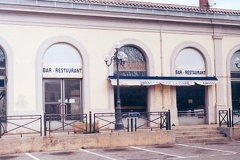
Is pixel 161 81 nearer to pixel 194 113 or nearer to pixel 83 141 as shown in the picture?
pixel 194 113

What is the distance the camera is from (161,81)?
2052 cm

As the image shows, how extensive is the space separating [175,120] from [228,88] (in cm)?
383

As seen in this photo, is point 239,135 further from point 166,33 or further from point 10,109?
point 10,109

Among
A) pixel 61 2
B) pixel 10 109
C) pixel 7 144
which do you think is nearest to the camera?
pixel 7 144

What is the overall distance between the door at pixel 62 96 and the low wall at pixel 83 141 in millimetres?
3764

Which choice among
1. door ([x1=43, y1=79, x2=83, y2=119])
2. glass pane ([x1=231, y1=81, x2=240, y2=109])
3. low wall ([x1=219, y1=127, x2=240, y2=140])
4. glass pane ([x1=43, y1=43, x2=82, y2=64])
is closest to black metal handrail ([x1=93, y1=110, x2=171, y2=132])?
door ([x1=43, y1=79, x2=83, y2=119])

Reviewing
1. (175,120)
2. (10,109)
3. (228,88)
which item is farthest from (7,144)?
(228,88)

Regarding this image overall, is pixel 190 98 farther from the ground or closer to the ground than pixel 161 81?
closer to the ground

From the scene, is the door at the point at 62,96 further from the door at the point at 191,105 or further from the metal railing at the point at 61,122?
the door at the point at 191,105

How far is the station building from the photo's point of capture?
18625mm

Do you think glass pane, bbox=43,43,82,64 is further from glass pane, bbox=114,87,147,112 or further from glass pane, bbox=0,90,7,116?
glass pane, bbox=114,87,147,112

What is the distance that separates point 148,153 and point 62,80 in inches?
284

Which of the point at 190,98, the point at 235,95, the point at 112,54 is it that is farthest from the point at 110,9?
the point at 235,95

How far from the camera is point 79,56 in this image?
19.9m
